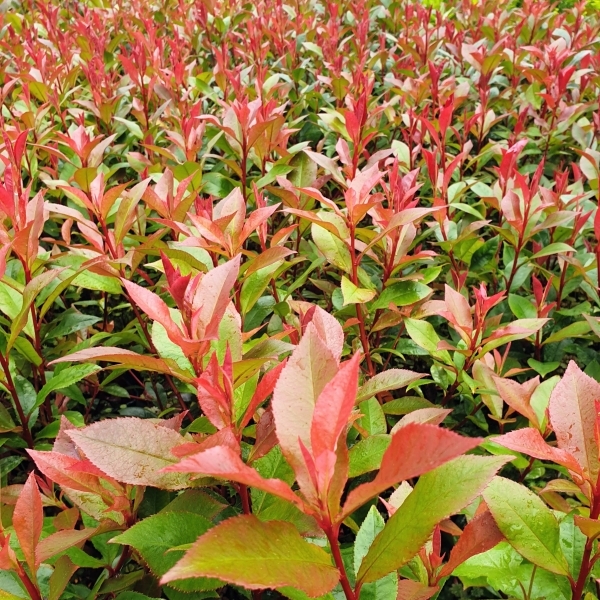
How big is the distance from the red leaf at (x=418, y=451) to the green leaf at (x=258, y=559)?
0.51 ft

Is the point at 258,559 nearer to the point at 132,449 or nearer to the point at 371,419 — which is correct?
the point at 132,449

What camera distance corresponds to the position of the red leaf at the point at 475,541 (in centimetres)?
95

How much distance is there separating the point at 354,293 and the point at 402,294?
0.20 meters

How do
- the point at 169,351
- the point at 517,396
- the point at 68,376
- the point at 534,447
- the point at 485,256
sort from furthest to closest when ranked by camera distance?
the point at 485,256, the point at 68,376, the point at 517,396, the point at 169,351, the point at 534,447

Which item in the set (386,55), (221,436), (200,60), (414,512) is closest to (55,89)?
(200,60)

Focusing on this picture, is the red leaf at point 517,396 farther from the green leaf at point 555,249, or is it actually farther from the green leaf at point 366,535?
the green leaf at point 555,249

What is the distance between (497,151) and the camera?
7.97 ft

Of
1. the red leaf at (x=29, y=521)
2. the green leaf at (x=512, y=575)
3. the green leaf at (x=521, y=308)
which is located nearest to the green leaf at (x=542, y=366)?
the green leaf at (x=521, y=308)

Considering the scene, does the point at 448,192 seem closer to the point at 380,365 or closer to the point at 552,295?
the point at 552,295

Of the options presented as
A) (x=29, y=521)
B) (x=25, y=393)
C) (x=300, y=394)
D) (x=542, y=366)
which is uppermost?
(x=300, y=394)

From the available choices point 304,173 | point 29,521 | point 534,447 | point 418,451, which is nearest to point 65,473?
point 29,521

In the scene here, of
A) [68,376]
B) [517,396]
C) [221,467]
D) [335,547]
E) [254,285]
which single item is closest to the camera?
[221,467]

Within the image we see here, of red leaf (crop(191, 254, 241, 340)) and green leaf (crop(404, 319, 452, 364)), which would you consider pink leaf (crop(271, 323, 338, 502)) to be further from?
green leaf (crop(404, 319, 452, 364))

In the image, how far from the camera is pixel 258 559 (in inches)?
29.1
